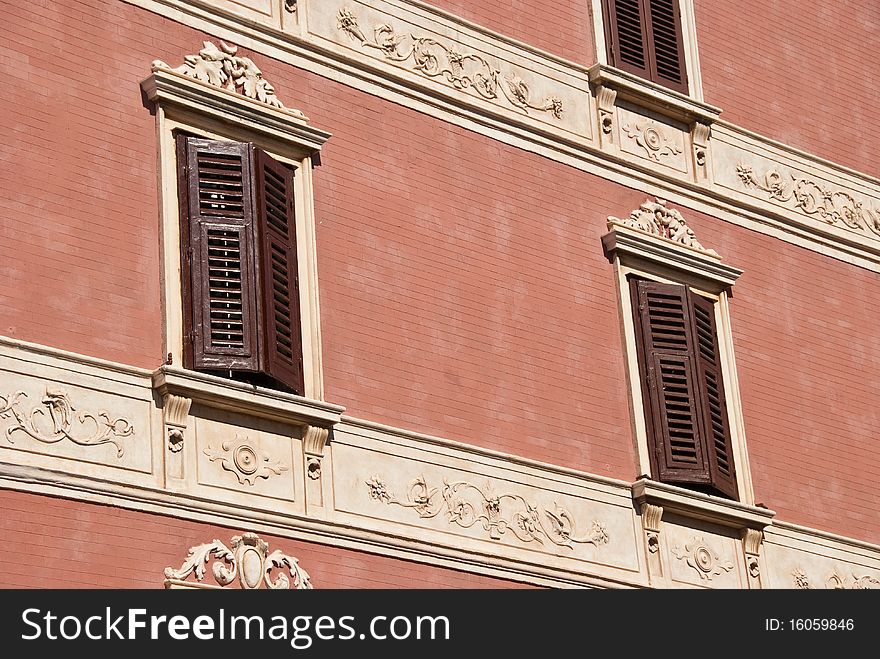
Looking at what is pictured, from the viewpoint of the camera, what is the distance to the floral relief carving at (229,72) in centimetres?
1523

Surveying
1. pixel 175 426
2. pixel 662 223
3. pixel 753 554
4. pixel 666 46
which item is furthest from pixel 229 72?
pixel 753 554

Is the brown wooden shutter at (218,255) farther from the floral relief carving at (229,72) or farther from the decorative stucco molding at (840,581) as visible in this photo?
the decorative stucco molding at (840,581)

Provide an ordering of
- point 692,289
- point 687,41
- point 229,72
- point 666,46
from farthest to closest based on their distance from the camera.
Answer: point 687,41, point 666,46, point 692,289, point 229,72

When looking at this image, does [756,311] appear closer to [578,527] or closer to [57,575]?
[578,527]

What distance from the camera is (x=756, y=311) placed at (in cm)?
1856

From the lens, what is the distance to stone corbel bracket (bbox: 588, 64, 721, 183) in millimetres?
18000

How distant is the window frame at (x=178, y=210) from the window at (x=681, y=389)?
11.1 ft

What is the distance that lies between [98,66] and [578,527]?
524cm

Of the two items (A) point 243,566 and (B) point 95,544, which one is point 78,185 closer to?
(B) point 95,544

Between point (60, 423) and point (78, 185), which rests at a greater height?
point (78, 185)

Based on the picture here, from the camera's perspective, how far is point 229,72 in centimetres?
1544

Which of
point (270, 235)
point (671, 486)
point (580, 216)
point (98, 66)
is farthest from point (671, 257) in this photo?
point (98, 66)

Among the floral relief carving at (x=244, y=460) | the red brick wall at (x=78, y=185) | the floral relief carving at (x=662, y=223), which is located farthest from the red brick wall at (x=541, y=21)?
the floral relief carving at (x=244, y=460)

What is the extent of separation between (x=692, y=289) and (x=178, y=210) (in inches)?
209
